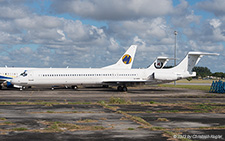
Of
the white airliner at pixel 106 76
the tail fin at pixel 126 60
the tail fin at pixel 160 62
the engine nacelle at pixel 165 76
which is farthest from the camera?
the tail fin at pixel 160 62

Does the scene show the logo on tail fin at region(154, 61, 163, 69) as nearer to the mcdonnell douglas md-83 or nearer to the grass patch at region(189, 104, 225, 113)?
the mcdonnell douglas md-83

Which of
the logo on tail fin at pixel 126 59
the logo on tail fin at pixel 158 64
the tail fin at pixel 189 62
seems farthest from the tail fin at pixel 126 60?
the tail fin at pixel 189 62

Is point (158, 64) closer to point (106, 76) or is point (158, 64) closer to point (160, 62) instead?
point (160, 62)

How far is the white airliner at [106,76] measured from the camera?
36688mm

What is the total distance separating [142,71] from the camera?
4022 centimetres

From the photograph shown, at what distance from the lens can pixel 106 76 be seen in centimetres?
3994

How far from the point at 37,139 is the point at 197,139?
224 inches

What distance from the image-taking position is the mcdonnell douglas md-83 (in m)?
36.7

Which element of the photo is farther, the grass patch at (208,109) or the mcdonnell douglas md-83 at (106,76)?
the mcdonnell douglas md-83 at (106,76)

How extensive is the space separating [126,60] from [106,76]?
12.9m

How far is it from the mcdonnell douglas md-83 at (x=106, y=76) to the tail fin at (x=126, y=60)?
34.7 feet

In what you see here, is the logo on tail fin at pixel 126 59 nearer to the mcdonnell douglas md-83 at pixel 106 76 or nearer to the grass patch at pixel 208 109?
the mcdonnell douglas md-83 at pixel 106 76

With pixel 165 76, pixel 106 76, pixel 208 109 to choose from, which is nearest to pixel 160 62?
pixel 165 76

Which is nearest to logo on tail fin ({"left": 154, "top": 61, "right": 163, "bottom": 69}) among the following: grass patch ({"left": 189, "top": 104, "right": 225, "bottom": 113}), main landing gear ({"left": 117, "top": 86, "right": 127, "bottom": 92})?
main landing gear ({"left": 117, "top": 86, "right": 127, "bottom": 92})
